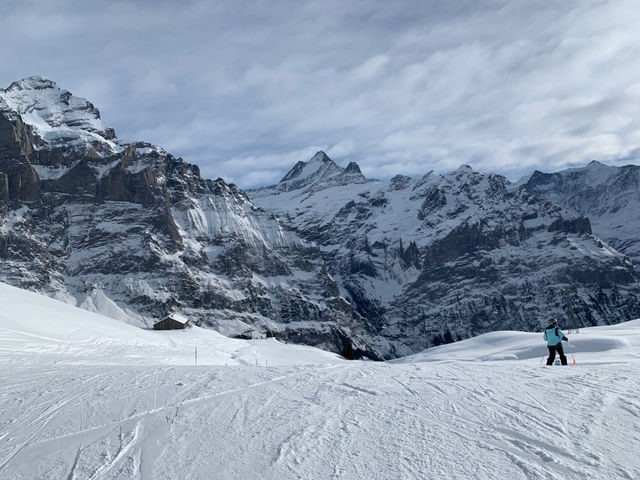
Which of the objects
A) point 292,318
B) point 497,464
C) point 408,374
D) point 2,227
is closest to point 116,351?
point 408,374

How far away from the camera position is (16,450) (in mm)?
6688

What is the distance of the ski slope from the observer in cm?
588

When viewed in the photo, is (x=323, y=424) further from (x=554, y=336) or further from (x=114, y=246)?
(x=114, y=246)

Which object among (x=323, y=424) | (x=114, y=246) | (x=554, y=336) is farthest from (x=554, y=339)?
(x=114, y=246)

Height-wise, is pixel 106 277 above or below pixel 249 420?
above

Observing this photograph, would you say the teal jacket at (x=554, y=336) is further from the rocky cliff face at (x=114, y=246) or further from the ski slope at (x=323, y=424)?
the rocky cliff face at (x=114, y=246)

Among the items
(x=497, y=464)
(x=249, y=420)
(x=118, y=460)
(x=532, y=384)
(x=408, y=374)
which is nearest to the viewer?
(x=497, y=464)

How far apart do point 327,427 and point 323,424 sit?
153mm

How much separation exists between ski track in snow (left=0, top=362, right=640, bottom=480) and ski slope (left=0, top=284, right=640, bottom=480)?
0.03 m

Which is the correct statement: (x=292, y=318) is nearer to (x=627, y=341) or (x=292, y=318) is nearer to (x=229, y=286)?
(x=229, y=286)

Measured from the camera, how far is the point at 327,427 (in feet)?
23.8

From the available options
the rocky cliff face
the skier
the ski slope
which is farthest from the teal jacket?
the rocky cliff face

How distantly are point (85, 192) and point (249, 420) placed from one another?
196m

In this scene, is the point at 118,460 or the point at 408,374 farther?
the point at 408,374
